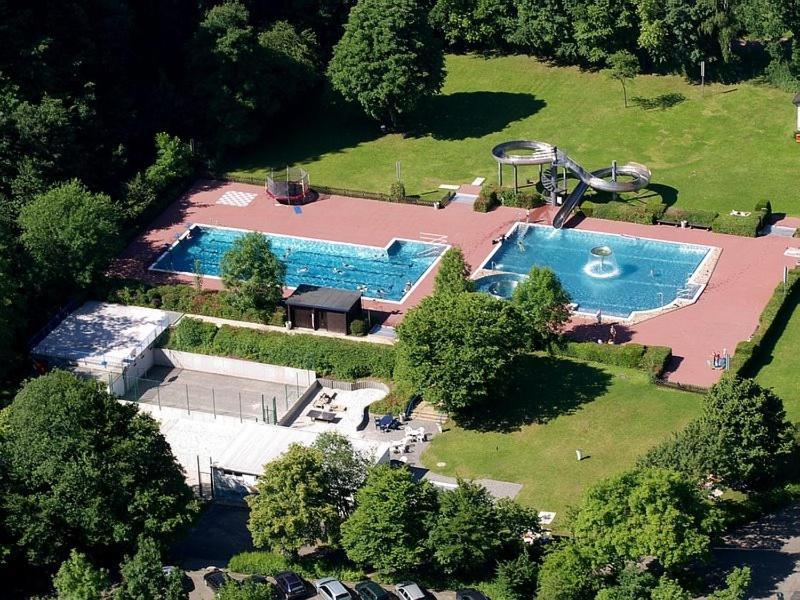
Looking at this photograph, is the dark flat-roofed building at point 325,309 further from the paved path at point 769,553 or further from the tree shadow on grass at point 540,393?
the paved path at point 769,553

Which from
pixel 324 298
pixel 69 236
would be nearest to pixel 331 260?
pixel 324 298

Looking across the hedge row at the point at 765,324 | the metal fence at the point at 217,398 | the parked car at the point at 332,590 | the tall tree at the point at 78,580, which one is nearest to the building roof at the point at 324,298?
the metal fence at the point at 217,398

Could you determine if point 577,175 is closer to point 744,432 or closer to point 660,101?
point 660,101

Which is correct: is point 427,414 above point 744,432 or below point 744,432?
below

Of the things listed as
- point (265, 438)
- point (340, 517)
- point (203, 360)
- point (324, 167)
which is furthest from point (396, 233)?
point (340, 517)

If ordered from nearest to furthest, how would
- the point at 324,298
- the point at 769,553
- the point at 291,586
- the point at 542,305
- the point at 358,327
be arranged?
the point at 291,586
the point at 769,553
the point at 542,305
the point at 358,327
the point at 324,298

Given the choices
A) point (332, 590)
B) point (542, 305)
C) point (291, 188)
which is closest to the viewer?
point (332, 590)

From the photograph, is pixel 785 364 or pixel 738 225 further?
pixel 738 225
